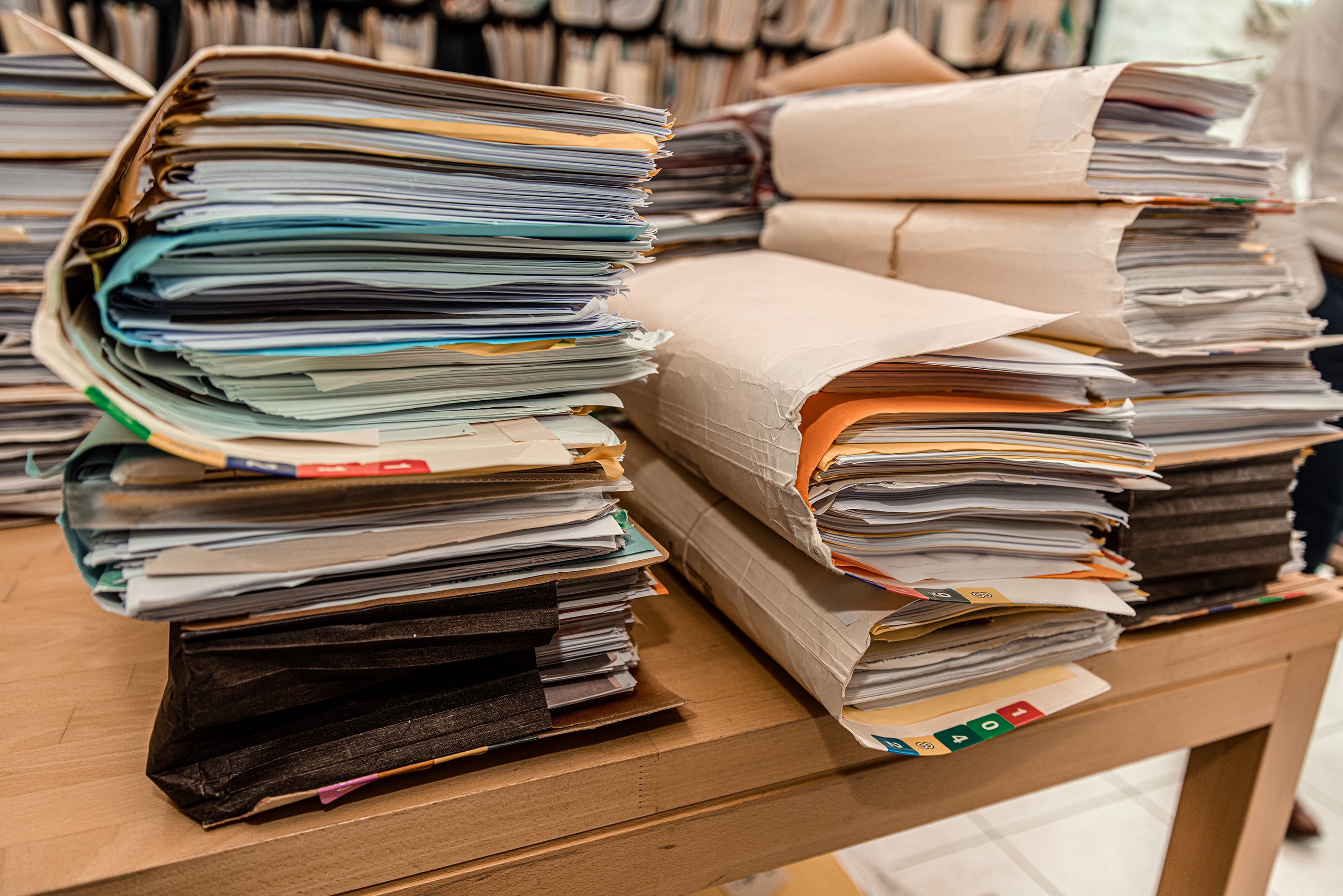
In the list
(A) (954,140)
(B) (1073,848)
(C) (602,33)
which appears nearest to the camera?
(A) (954,140)

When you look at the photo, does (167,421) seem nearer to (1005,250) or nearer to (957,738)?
(957,738)

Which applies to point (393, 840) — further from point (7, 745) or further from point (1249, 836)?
point (1249, 836)

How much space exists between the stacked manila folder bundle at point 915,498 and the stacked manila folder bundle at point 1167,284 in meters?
0.07

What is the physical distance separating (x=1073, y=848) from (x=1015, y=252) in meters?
1.29

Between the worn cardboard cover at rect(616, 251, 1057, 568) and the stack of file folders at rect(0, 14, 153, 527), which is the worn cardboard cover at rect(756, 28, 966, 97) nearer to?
the worn cardboard cover at rect(616, 251, 1057, 568)

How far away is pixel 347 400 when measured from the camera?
0.51 meters

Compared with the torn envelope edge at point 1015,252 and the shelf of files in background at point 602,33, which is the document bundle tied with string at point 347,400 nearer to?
the torn envelope edge at point 1015,252

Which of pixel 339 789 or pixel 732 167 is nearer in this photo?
pixel 339 789

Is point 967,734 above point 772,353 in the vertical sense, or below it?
below

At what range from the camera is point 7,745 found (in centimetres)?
56

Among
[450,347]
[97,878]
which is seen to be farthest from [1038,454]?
[97,878]

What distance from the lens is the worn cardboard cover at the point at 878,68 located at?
4.27 ft

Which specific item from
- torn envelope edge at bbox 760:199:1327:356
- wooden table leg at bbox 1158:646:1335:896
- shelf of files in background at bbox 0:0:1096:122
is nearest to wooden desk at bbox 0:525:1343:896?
wooden table leg at bbox 1158:646:1335:896

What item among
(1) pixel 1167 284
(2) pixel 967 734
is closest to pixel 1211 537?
(1) pixel 1167 284
